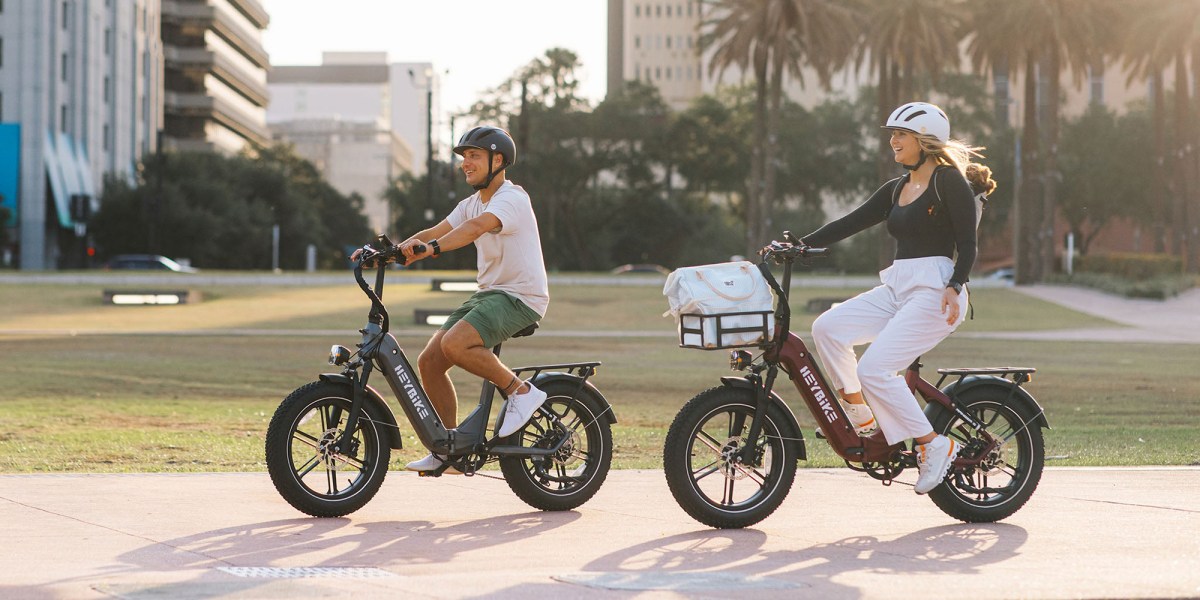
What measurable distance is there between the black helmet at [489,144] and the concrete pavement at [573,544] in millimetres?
1565

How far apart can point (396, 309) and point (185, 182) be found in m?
44.1

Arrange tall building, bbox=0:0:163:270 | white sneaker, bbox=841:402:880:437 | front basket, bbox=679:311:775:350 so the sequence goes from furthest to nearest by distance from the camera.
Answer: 1. tall building, bbox=0:0:163:270
2. white sneaker, bbox=841:402:880:437
3. front basket, bbox=679:311:775:350

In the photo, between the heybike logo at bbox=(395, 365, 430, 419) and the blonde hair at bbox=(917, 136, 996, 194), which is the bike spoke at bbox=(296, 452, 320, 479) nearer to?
the heybike logo at bbox=(395, 365, 430, 419)

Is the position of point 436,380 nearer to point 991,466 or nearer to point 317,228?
point 991,466

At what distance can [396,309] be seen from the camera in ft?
116

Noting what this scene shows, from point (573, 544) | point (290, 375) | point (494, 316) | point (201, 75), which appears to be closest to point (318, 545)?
point (573, 544)

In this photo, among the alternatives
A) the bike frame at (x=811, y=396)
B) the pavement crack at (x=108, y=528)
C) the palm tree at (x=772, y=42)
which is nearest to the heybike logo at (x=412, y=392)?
the pavement crack at (x=108, y=528)

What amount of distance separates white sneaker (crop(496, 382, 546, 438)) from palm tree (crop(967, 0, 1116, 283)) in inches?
1840

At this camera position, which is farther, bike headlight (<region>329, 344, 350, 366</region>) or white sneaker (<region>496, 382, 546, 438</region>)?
white sneaker (<region>496, 382, 546, 438</region>)

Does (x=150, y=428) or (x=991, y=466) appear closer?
(x=991, y=466)

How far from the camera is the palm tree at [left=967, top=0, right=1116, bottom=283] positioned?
51.1 meters

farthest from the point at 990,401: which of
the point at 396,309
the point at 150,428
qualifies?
the point at 396,309

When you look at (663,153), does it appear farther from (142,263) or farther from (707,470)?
(707,470)

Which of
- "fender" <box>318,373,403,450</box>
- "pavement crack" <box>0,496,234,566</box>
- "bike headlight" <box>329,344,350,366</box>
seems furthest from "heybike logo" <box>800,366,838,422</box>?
"pavement crack" <box>0,496,234,566</box>
